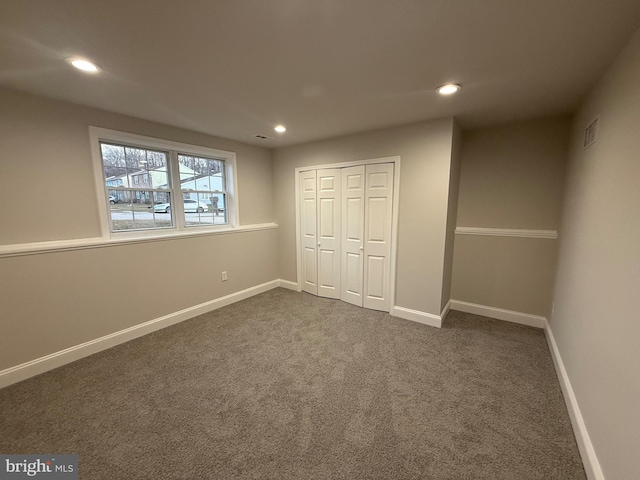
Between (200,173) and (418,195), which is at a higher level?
(200,173)

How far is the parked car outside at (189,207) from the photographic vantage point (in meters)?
3.18

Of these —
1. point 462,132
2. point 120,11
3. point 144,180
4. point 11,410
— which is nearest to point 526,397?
point 462,132

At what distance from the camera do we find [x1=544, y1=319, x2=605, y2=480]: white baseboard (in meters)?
1.37

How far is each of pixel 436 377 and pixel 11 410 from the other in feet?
10.6

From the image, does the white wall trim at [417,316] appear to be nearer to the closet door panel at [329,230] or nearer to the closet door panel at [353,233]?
the closet door panel at [353,233]

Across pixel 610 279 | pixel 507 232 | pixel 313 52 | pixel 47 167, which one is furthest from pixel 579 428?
pixel 47 167

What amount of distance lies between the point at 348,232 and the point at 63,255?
305cm

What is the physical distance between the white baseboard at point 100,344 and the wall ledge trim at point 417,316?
7.66ft

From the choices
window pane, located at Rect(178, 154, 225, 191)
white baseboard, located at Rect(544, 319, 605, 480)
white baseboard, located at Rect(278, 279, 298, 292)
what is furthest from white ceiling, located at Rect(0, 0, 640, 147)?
white baseboard, located at Rect(278, 279, 298, 292)

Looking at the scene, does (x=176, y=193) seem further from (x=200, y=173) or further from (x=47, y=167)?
(x=47, y=167)

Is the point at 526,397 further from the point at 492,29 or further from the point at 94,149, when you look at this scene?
the point at 94,149

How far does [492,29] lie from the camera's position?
1.37m

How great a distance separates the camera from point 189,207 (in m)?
3.47

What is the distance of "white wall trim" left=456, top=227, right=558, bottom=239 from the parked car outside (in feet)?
11.5
